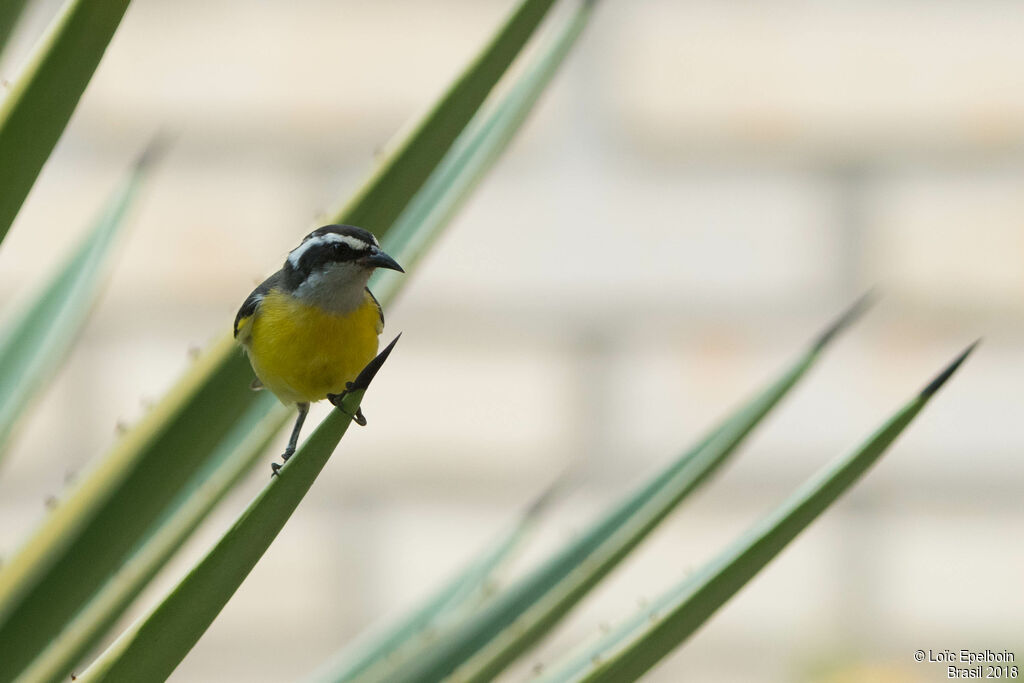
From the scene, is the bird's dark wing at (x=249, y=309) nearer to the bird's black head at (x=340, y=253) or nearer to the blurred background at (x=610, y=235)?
the bird's black head at (x=340, y=253)

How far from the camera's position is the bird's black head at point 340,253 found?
0.94 m

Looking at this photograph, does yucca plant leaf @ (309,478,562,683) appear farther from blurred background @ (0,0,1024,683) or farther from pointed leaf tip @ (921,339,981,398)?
blurred background @ (0,0,1024,683)

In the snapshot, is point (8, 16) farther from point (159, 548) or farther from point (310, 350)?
point (159, 548)

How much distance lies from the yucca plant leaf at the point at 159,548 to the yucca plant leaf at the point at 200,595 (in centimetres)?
23

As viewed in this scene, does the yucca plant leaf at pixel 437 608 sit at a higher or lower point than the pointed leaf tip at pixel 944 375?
lower

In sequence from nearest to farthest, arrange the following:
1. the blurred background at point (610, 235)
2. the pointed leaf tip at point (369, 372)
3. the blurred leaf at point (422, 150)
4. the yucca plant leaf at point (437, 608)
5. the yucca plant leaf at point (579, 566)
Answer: the pointed leaf tip at point (369, 372) < the blurred leaf at point (422, 150) < the yucca plant leaf at point (579, 566) < the yucca plant leaf at point (437, 608) < the blurred background at point (610, 235)

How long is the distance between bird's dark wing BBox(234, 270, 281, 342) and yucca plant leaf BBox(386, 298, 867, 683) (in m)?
0.35

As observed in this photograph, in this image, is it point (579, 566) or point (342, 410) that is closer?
point (342, 410)

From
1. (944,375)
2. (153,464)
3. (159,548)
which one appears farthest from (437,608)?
(944,375)

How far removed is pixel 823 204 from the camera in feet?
10.1

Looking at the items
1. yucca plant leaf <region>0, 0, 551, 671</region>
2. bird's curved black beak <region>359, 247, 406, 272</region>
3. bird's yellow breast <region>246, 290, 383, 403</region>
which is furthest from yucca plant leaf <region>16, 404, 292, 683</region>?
bird's curved black beak <region>359, 247, 406, 272</region>

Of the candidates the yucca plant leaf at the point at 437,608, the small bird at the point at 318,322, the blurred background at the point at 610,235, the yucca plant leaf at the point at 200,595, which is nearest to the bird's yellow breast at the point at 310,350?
the small bird at the point at 318,322

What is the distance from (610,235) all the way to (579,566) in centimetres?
189

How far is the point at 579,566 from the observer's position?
1.28 m
